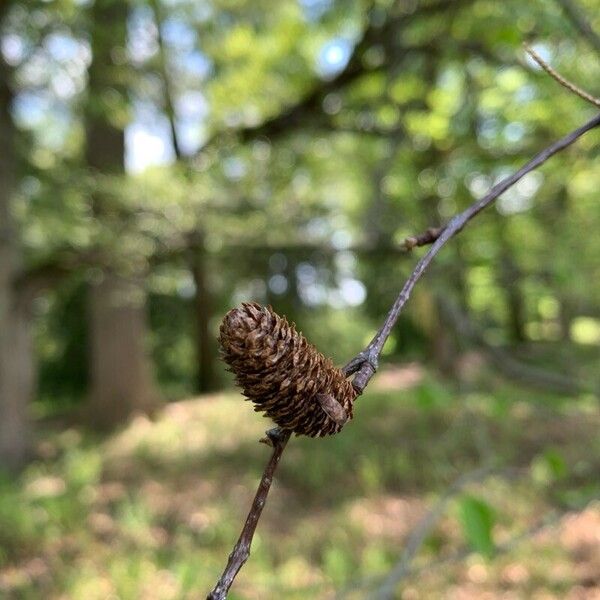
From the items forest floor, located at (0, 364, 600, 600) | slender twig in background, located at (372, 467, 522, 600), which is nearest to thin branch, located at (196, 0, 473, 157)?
forest floor, located at (0, 364, 600, 600)

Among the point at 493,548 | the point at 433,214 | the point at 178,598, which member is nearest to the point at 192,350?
the point at 178,598

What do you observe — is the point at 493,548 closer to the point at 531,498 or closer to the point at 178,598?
the point at 178,598

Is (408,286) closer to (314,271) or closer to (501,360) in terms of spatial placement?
(501,360)

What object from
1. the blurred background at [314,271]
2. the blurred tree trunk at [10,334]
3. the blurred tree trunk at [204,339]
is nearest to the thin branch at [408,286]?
the blurred background at [314,271]

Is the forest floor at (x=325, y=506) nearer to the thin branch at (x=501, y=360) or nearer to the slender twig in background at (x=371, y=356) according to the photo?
the thin branch at (x=501, y=360)

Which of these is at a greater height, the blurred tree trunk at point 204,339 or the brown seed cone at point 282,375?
the blurred tree trunk at point 204,339

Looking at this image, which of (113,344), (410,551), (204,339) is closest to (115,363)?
(113,344)
